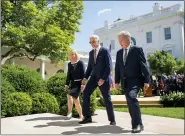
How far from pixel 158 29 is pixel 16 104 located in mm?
31904

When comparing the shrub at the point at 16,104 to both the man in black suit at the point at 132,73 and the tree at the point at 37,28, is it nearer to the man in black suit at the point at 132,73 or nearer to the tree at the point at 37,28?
the man in black suit at the point at 132,73

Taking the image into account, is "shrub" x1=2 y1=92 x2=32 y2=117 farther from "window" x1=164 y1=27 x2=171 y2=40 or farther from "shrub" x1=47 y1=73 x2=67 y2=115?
"window" x1=164 y1=27 x2=171 y2=40

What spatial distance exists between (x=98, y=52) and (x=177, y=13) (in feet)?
103

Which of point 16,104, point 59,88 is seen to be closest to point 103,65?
point 16,104

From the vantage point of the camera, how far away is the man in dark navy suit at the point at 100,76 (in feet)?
16.5

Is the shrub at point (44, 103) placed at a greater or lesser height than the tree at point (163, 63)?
lesser

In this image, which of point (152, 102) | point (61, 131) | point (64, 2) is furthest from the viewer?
point (64, 2)

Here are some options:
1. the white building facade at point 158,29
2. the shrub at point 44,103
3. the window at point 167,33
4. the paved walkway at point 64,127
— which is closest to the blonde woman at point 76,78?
the paved walkway at point 64,127

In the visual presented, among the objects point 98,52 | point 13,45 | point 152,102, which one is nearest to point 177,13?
point 13,45

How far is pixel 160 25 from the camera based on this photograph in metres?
35.9

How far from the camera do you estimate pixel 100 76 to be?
201 inches

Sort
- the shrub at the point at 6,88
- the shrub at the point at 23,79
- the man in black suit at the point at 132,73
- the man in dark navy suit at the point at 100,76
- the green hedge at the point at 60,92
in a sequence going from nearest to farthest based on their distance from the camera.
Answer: the man in black suit at the point at 132,73 < the man in dark navy suit at the point at 100,76 < the shrub at the point at 6,88 < the shrub at the point at 23,79 < the green hedge at the point at 60,92

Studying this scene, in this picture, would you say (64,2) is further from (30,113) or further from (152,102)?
(30,113)

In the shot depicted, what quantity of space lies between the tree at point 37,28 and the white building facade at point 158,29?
11.1m
